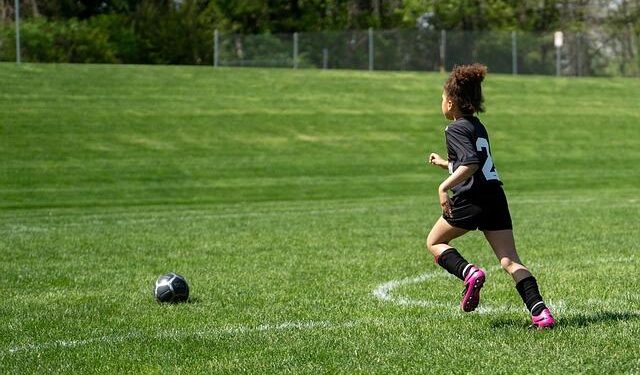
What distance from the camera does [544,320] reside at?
24.5 feet

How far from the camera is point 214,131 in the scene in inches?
1361

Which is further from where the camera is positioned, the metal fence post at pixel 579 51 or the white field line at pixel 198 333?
the metal fence post at pixel 579 51

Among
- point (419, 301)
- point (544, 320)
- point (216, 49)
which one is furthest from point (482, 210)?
point (216, 49)

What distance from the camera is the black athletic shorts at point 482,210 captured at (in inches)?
302

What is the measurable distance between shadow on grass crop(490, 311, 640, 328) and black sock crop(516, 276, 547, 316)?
0.22 metres

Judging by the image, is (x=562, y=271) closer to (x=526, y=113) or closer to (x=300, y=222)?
(x=300, y=222)

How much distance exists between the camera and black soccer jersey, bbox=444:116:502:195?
759cm

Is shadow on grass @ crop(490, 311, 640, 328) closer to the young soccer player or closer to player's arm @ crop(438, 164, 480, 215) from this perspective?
the young soccer player

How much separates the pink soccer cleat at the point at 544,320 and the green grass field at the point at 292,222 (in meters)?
0.12

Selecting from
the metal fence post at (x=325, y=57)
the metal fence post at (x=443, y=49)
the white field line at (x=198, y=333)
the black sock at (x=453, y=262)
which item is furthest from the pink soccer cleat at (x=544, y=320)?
the metal fence post at (x=443, y=49)

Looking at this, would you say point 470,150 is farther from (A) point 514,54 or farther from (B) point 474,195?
(A) point 514,54

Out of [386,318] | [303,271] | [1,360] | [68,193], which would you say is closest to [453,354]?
[386,318]

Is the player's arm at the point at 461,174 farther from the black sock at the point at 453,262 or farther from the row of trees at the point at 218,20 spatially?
the row of trees at the point at 218,20

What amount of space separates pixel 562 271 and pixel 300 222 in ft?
25.5
